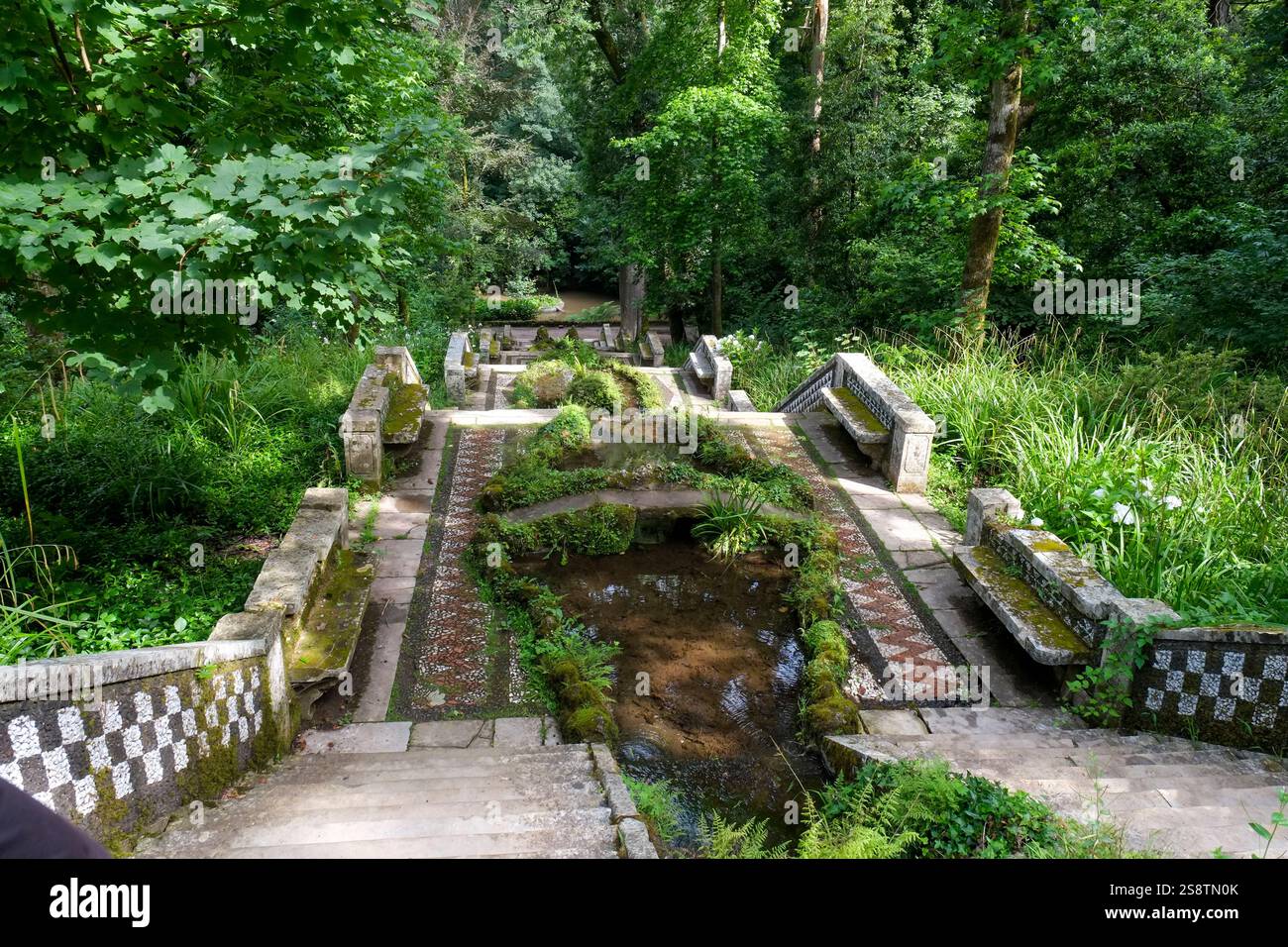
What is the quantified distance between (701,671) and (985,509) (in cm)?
283

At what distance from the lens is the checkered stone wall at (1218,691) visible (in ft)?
15.0

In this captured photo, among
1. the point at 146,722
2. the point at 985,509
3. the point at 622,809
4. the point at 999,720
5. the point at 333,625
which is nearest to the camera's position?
the point at 146,722

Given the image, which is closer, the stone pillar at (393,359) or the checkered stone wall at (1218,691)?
the checkered stone wall at (1218,691)

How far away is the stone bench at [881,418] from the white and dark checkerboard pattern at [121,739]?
21.3ft

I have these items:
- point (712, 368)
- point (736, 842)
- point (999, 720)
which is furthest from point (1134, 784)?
point (712, 368)

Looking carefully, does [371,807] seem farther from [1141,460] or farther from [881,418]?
[881,418]

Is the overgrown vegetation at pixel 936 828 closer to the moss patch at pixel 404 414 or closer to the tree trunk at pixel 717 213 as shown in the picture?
the moss patch at pixel 404 414

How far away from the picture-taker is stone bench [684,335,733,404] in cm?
1361

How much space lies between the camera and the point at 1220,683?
4.70 metres

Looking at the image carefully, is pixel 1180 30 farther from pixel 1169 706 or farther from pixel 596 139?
pixel 1169 706

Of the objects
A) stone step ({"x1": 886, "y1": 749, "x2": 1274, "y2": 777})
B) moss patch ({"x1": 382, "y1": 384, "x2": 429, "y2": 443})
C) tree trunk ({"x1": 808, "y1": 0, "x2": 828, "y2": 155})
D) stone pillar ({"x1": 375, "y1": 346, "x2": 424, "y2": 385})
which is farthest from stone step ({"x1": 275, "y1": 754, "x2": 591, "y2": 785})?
tree trunk ({"x1": 808, "y1": 0, "x2": 828, "y2": 155})

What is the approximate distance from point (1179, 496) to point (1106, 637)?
6.78 ft

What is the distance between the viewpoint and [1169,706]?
4.87m

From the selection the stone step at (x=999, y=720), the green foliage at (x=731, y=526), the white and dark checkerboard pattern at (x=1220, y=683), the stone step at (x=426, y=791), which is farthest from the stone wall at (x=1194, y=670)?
the stone step at (x=426, y=791)
